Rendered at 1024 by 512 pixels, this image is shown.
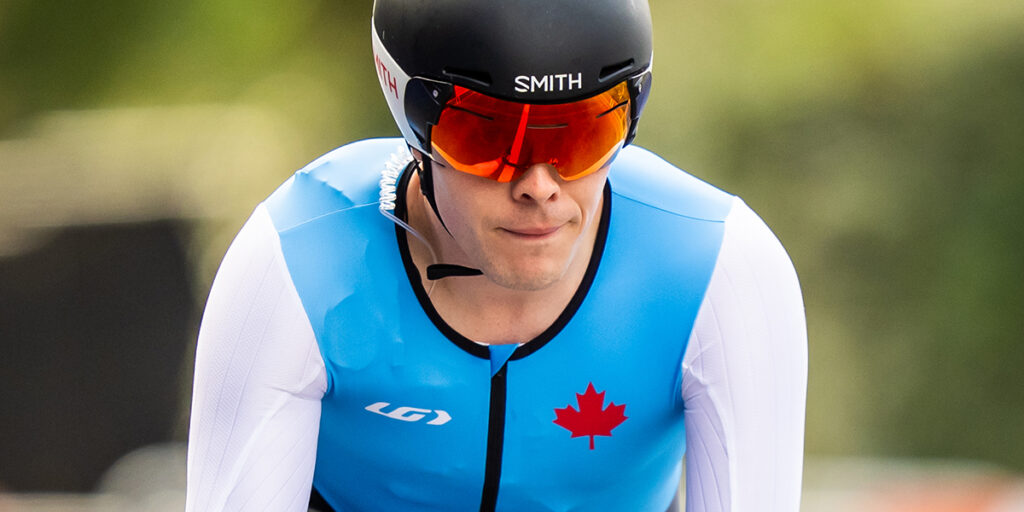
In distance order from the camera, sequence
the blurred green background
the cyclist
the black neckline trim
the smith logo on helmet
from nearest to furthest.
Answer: the smith logo on helmet, the cyclist, the black neckline trim, the blurred green background

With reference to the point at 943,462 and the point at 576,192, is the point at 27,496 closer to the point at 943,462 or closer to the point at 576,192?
the point at 576,192

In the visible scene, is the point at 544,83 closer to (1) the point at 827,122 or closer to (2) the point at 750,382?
(2) the point at 750,382

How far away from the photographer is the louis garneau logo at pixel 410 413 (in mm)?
1953

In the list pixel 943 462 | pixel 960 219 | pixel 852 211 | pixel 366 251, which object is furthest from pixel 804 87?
pixel 366 251

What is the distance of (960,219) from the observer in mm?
7855

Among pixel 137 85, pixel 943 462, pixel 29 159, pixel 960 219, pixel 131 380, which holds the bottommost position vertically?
pixel 943 462

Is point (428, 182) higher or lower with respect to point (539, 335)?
higher

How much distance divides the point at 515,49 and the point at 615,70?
0.18 metres

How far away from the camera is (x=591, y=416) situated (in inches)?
77.5

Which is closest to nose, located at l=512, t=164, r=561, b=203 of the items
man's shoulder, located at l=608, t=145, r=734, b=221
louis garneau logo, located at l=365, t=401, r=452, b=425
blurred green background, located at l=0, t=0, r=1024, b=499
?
man's shoulder, located at l=608, t=145, r=734, b=221

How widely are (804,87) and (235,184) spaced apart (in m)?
3.89

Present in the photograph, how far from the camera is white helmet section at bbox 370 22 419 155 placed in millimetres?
1763

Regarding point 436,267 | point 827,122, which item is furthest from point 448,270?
point 827,122

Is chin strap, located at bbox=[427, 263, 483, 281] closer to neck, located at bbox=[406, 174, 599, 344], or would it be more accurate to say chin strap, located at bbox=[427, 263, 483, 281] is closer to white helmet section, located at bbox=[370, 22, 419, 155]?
neck, located at bbox=[406, 174, 599, 344]
